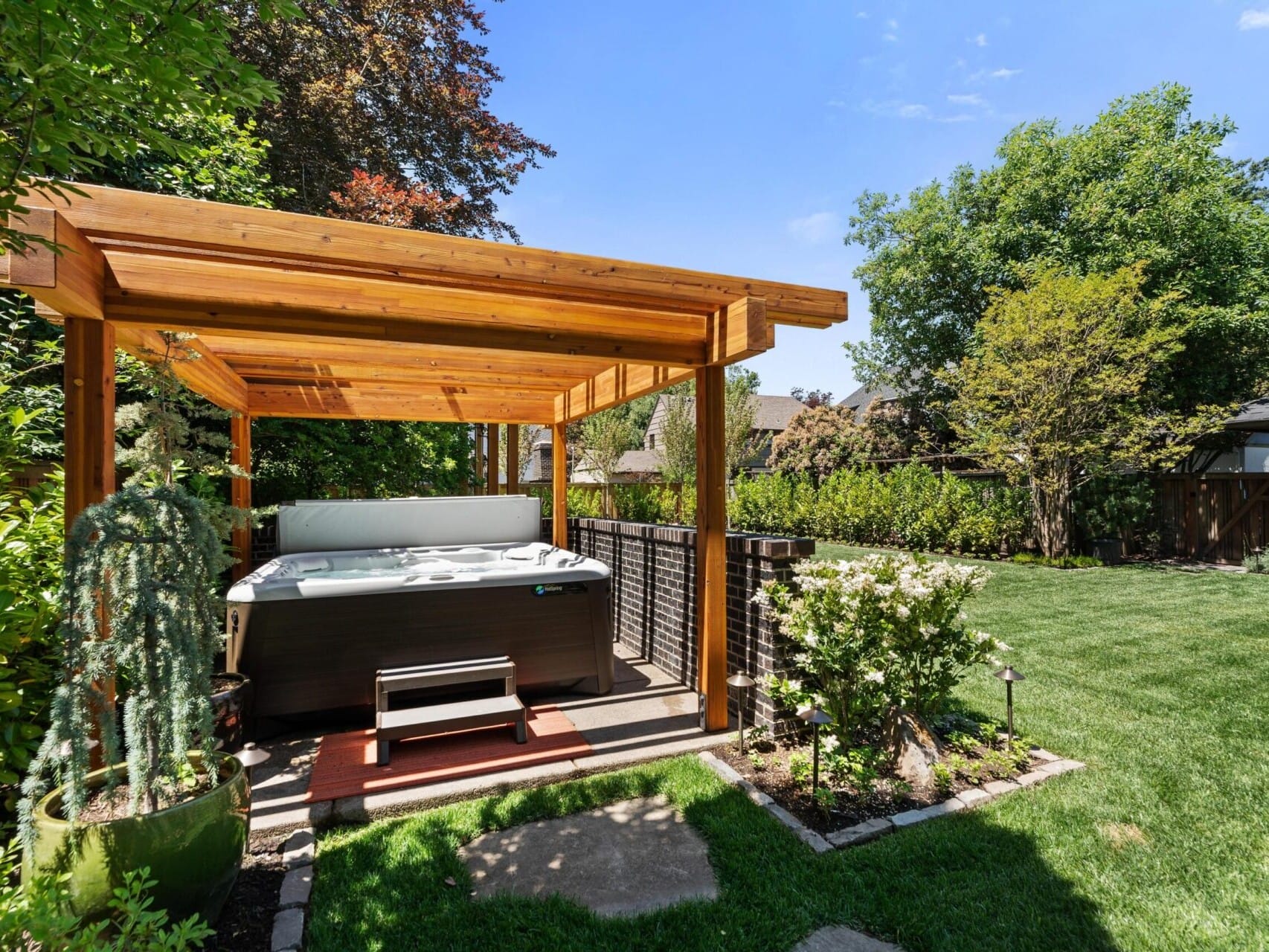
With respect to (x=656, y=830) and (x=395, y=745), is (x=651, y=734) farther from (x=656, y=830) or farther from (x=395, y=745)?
(x=395, y=745)

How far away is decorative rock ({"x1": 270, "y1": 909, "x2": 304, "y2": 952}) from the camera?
1978 mm

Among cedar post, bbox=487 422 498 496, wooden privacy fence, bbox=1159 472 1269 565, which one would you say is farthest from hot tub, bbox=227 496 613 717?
wooden privacy fence, bbox=1159 472 1269 565

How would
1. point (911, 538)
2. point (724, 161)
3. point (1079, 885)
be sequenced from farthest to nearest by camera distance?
point (911, 538) < point (724, 161) < point (1079, 885)

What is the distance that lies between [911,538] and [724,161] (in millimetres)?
7982

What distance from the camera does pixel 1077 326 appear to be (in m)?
9.48

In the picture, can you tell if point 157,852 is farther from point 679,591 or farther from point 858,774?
point 679,591

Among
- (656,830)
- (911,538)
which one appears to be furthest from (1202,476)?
(656,830)

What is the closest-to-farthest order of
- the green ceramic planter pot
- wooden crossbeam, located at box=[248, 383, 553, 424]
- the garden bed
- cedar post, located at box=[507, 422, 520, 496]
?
the green ceramic planter pot, the garden bed, wooden crossbeam, located at box=[248, 383, 553, 424], cedar post, located at box=[507, 422, 520, 496]

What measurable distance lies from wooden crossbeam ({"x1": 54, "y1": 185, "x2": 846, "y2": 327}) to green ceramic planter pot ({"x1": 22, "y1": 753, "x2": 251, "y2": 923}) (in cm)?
204

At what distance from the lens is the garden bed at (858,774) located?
2.77m

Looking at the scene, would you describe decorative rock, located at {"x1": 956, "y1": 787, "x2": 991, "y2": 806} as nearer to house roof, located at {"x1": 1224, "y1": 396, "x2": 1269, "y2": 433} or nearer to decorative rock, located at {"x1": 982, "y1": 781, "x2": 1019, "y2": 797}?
decorative rock, located at {"x1": 982, "y1": 781, "x2": 1019, "y2": 797}

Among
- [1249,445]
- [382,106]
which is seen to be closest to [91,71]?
[382,106]

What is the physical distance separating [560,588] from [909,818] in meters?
2.47

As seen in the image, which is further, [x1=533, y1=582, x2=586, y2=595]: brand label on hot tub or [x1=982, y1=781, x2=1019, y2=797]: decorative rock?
[x1=533, y1=582, x2=586, y2=595]: brand label on hot tub
